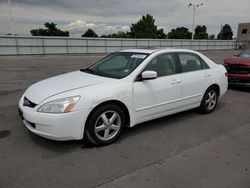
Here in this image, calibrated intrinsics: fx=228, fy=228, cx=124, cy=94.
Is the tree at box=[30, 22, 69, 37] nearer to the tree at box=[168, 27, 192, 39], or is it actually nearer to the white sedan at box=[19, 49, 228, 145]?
the tree at box=[168, 27, 192, 39]

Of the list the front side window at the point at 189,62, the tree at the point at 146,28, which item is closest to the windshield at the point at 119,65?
the front side window at the point at 189,62

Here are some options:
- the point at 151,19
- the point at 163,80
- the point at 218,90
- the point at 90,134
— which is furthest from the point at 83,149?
the point at 151,19

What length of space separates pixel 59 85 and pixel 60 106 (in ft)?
2.00

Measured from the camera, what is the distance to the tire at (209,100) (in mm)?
5117

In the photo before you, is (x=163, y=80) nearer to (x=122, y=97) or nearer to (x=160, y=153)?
(x=122, y=97)

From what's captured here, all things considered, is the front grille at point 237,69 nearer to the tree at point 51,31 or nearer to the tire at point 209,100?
the tire at point 209,100

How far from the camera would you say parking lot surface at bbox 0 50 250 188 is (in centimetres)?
272

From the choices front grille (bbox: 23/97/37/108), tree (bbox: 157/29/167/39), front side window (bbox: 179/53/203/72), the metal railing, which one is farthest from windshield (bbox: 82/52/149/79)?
tree (bbox: 157/29/167/39)

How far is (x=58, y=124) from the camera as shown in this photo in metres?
3.14

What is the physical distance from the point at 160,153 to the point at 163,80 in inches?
54.6

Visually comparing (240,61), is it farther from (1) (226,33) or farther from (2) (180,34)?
(1) (226,33)

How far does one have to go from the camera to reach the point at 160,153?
133 inches

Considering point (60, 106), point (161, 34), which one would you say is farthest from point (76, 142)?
point (161, 34)

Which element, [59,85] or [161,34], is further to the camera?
[161,34]
